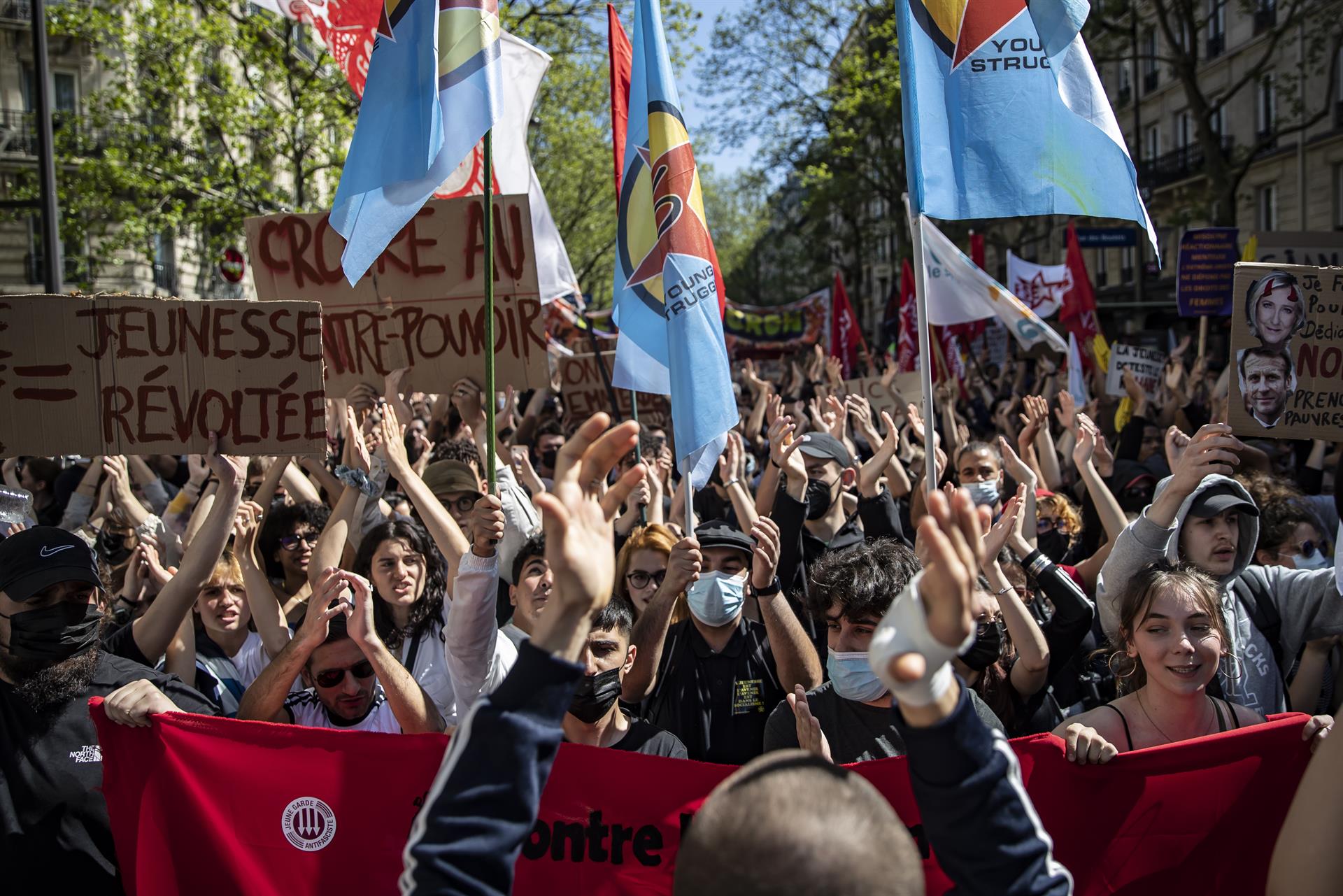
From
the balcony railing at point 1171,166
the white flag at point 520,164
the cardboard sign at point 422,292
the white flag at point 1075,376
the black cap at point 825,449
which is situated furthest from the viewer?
the balcony railing at point 1171,166

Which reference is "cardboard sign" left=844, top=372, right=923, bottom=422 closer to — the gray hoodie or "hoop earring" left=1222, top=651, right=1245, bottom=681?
the gray hoodie

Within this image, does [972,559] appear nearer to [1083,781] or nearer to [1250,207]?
[1083,781]

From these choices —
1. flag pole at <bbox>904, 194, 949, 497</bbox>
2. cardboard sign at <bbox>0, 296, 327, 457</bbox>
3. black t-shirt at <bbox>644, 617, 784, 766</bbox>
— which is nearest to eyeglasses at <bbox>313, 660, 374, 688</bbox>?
cardboard sign at <bbox>0, 296, 327, 457</bbox>

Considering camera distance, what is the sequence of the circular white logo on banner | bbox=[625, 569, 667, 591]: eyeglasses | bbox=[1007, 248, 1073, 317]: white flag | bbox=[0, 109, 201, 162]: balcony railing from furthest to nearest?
bbox=[0, 109, 201, 162]: balcony railing
bbox=[1007, 248, 1073, 317]: white flag
bbox=[625, 569, 667, 591]: eyeglasses
the circular white logo on banner

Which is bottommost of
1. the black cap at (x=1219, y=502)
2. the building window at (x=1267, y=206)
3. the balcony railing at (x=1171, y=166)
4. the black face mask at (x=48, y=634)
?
the black face mask at (x=48, y=634)

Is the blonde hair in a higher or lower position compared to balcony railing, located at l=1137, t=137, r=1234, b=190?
lower

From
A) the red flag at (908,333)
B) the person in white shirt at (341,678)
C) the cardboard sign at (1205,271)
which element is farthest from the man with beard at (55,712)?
the red flag at (908,333)

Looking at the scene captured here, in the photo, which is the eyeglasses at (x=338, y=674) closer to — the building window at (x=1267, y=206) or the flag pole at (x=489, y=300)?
the flag pole at (x=489, y=300)

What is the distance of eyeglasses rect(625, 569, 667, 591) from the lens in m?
4.56

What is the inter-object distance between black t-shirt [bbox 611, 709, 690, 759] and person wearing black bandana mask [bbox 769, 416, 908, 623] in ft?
5.14

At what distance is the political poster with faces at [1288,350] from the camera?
384 centimetres

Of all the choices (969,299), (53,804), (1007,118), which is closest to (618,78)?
(1007,118)

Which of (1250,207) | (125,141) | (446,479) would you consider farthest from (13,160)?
(1250,207)

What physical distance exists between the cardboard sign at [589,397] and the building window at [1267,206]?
2897 cm
